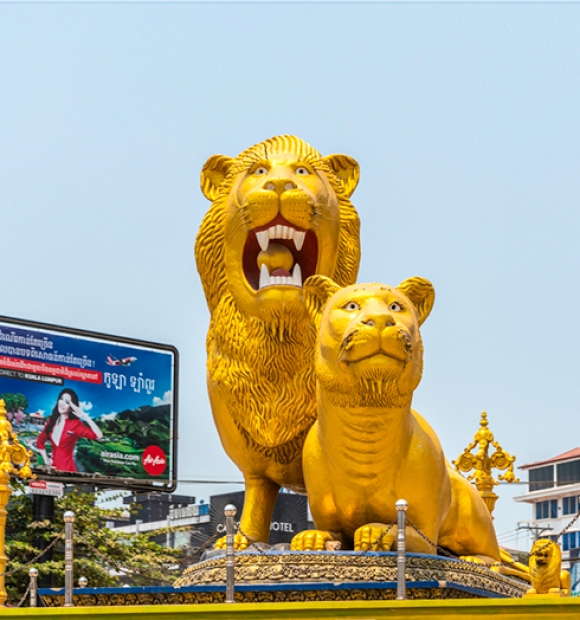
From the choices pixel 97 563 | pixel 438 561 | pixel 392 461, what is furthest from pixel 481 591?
pixel 97 563

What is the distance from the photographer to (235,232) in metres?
9.52

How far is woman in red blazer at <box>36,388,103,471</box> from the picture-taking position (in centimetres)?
2277

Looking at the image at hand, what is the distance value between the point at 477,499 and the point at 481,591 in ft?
3.67

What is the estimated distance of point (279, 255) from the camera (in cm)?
953

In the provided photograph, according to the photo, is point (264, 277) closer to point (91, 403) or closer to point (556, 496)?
point (91, 403)

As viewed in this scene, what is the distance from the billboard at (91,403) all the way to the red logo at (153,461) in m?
0.02

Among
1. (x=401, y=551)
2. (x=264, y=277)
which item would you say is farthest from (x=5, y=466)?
(x=401, y=551)

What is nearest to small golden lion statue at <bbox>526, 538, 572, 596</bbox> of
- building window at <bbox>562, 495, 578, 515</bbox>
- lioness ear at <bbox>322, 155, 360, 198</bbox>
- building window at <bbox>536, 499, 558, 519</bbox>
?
lioness ear at <bbox>322, 155, 360, 198</bbox>

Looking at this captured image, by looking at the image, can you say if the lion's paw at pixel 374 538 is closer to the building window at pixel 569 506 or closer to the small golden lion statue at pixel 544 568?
the small golden lion statue at pixel 544 568

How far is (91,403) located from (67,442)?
0.82 m

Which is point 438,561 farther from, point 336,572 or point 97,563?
point 97,563

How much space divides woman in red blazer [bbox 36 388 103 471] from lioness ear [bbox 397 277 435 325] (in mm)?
14523

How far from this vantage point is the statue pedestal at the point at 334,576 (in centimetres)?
833

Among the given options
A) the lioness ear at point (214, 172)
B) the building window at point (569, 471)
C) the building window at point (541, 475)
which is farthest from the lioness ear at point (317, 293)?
the building window at point (541, 475)
